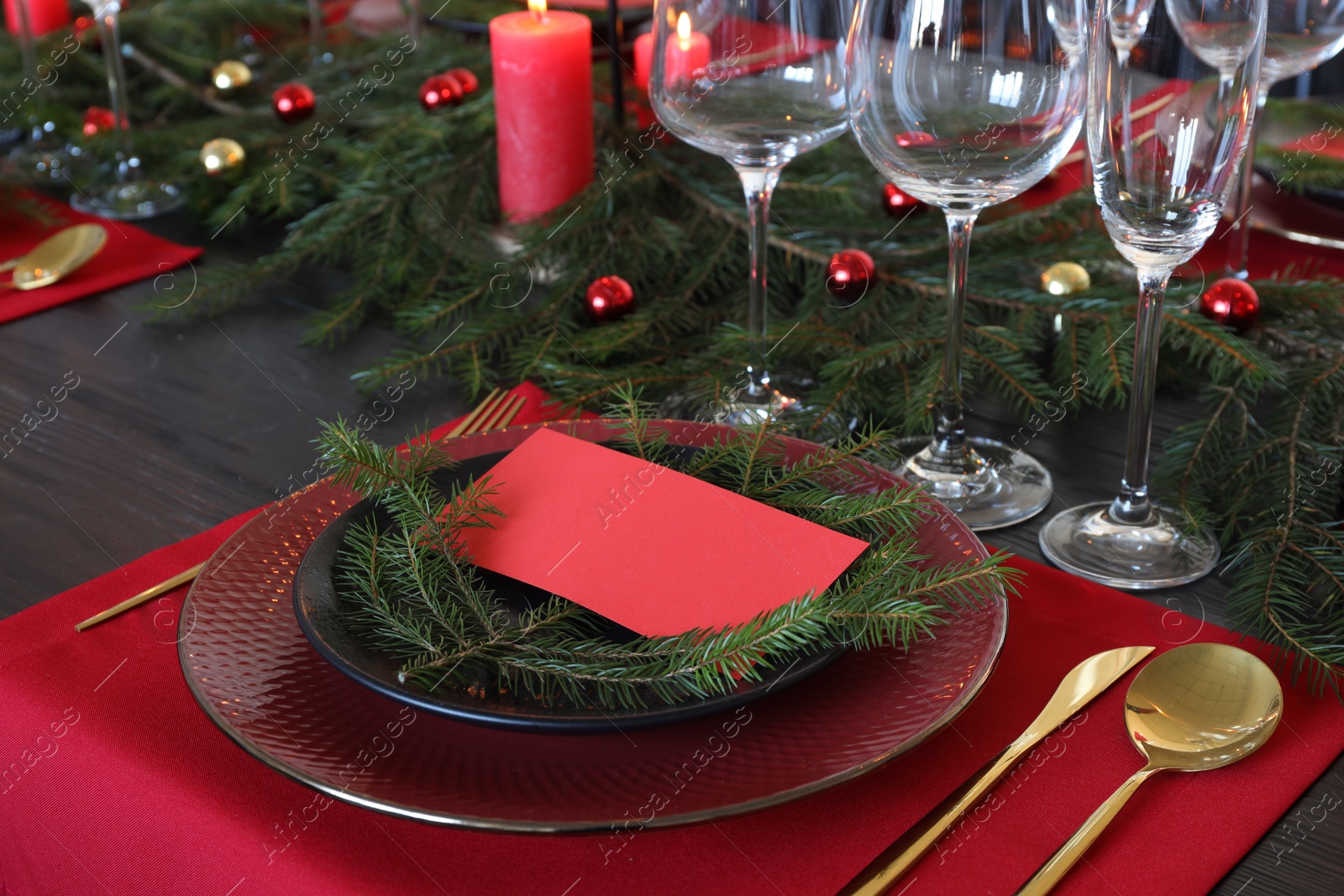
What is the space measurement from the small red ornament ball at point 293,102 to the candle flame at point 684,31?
1.85 ft

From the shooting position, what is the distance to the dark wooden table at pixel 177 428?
23.8 inches

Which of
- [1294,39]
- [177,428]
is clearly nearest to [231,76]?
[177,428]

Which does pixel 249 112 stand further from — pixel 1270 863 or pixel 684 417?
pixel 1270 863

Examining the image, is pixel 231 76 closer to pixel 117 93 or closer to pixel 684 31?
pixel 117 93

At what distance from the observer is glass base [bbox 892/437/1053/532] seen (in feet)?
2.03

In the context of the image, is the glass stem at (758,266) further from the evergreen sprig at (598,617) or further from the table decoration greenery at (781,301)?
the evergreen sprig at (598,617)

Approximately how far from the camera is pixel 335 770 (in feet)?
1.19

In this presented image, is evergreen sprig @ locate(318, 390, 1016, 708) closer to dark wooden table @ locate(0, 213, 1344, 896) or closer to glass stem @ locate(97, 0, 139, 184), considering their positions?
dark wooden table @ locate(0, 213, 1344, 896)

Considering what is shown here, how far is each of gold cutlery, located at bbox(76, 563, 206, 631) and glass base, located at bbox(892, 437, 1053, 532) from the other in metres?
0.36

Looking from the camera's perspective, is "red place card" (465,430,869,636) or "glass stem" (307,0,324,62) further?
"glass stem" (307,0,324,62)

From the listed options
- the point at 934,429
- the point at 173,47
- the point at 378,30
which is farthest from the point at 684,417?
the point at 378,30

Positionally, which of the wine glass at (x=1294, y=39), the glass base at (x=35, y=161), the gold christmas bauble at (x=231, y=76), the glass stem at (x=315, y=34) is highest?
the wine glass at (x=1294, y=39)

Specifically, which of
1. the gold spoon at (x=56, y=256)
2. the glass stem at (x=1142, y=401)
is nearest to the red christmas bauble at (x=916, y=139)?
the glass stem at (x=1142, y=401)

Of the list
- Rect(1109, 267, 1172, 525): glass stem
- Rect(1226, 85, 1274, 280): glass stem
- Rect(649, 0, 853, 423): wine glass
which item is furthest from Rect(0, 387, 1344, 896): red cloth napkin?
Rect(1226, 85, 1274, 280): glass stem
